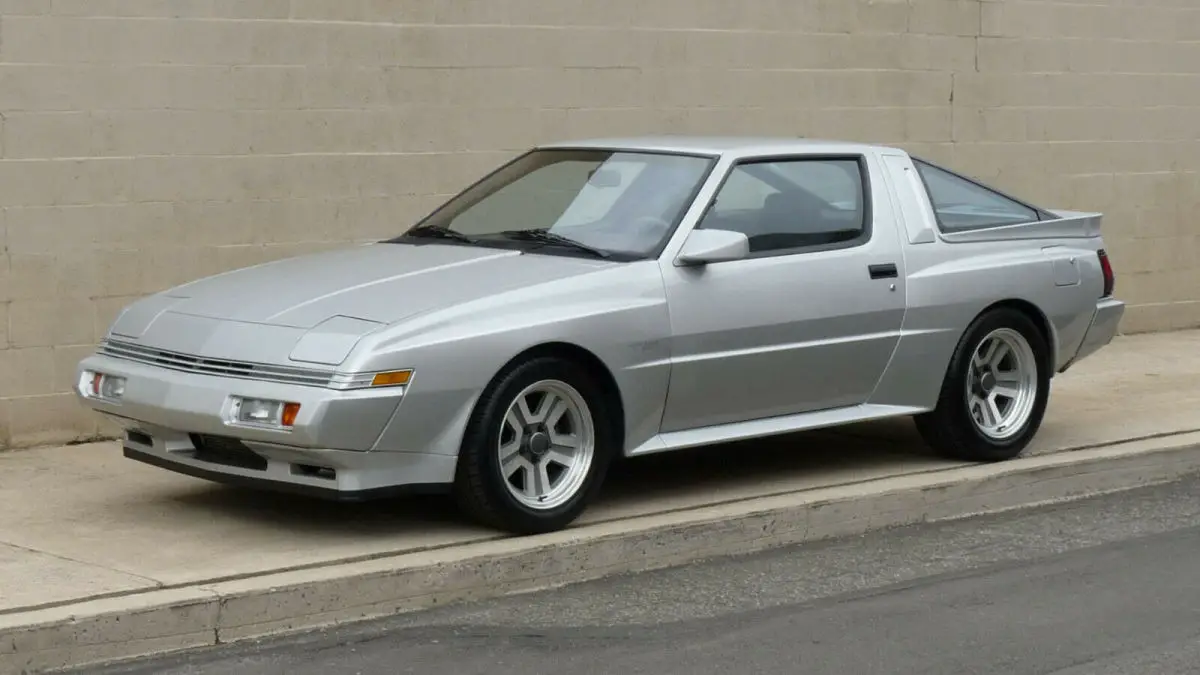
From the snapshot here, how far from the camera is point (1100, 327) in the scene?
906cm

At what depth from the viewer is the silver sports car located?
261 inches

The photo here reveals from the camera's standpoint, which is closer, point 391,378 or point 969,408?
point 391,378

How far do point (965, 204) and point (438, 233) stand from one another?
256 centimetres

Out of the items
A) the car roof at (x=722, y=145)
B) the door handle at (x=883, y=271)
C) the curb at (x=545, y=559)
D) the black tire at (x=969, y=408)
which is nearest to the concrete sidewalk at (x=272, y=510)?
the curb at (x=545, y=559)

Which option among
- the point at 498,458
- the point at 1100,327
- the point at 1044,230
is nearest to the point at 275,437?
the point at 498,458

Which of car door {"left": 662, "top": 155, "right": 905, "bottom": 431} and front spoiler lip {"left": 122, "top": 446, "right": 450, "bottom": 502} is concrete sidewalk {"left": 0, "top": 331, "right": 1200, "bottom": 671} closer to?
front spoiler lip {"left": 122, "top": 446, "right": 450, "bottom": 502}

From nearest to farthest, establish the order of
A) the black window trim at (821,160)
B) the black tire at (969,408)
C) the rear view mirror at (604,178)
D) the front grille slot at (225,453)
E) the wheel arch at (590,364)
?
the front grille slot at (225,453) < the wheel arch at (590,364) < the black window trim at (821,160) < the rear view mirror at (604,178) < the black tire at (969,408)

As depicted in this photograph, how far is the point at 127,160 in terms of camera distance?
913 centimetres

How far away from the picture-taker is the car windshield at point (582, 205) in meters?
7.59

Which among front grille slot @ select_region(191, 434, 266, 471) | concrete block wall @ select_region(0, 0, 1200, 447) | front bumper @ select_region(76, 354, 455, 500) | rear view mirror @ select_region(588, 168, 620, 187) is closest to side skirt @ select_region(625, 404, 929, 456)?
front bumper @ select_region(76, 354, 455, 500)

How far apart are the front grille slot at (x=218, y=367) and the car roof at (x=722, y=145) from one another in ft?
7.33

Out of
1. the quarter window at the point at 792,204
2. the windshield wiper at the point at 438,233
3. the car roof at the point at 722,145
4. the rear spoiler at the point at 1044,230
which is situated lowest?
the rear spoiler at the point at 1044,230

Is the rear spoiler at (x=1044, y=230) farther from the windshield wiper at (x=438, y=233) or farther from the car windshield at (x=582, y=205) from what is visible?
the windshield wiper at (x=438, y=233)

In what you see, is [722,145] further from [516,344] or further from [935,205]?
[516,344]
